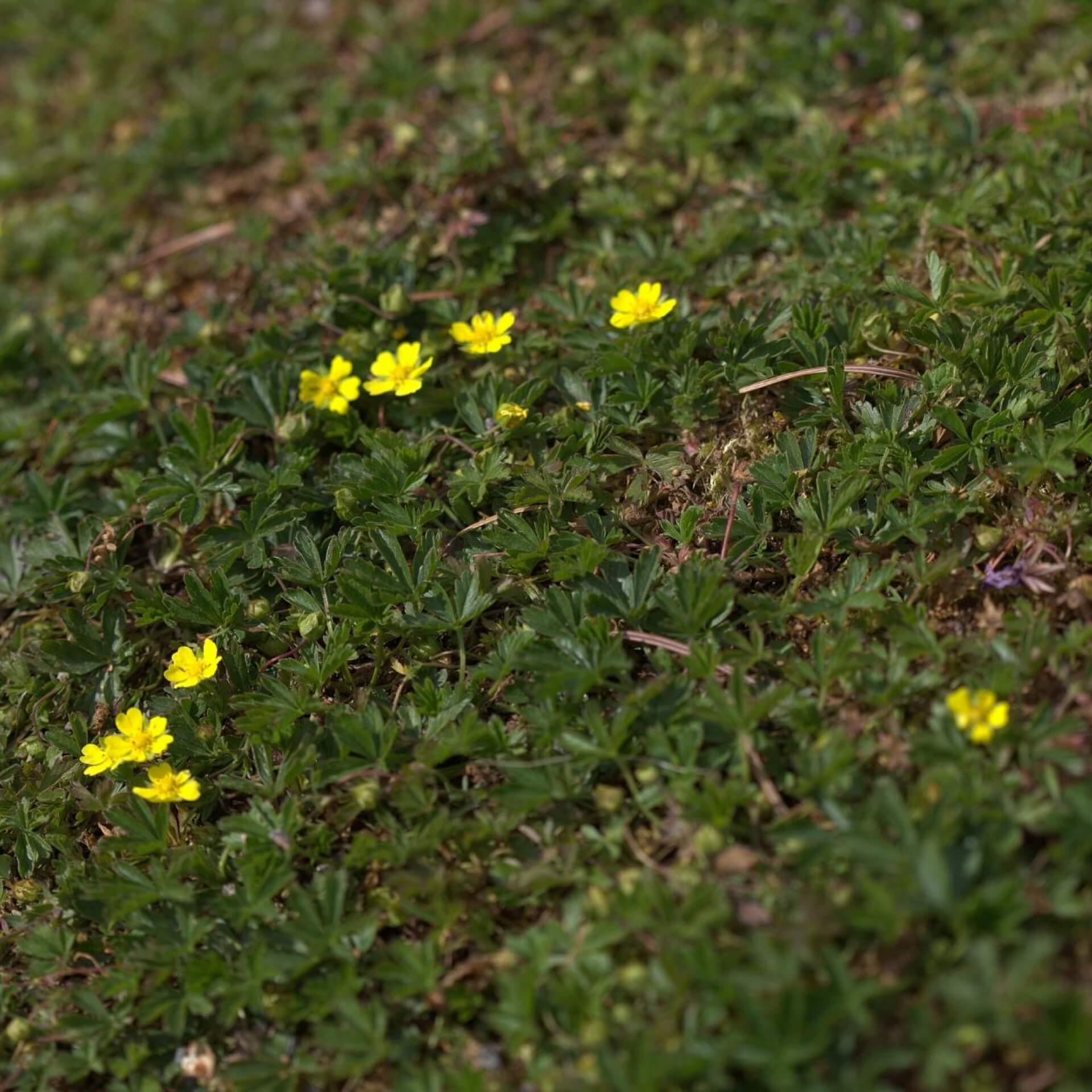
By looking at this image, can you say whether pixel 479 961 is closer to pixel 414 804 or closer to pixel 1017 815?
pixel 414 804

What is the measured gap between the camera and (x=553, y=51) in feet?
16.0

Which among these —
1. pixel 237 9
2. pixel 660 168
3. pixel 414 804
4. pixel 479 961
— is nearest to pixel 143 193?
pixel 237 9

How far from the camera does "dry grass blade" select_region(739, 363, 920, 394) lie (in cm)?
315

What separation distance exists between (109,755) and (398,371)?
138 cm

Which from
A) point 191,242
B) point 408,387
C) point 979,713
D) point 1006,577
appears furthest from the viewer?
point 191,242

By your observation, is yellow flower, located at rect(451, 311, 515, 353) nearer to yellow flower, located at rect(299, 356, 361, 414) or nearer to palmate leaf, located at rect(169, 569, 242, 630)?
yellow flower, located at rect(299, 356, 361, 414)

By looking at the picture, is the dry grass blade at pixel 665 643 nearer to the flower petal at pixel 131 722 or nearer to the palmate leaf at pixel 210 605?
the palmate leaf at pixel 210 605

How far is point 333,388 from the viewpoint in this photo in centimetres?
352

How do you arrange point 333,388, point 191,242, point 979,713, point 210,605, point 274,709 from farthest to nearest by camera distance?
1. point 191,242
2. point 333,388
3. point 210,605
4. point 274,709
5. point 979,713

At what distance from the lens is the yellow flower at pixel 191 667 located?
2.99 metres

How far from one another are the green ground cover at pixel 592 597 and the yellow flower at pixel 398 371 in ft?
0.09

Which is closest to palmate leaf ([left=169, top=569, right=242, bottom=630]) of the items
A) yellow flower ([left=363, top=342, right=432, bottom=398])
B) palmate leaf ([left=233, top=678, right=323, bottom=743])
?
palmate leaf ([left=233, top=678, right=323, bottom=743])

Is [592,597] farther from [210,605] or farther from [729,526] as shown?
[210,605]

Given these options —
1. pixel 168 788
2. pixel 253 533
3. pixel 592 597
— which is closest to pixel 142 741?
pixel 168 788
